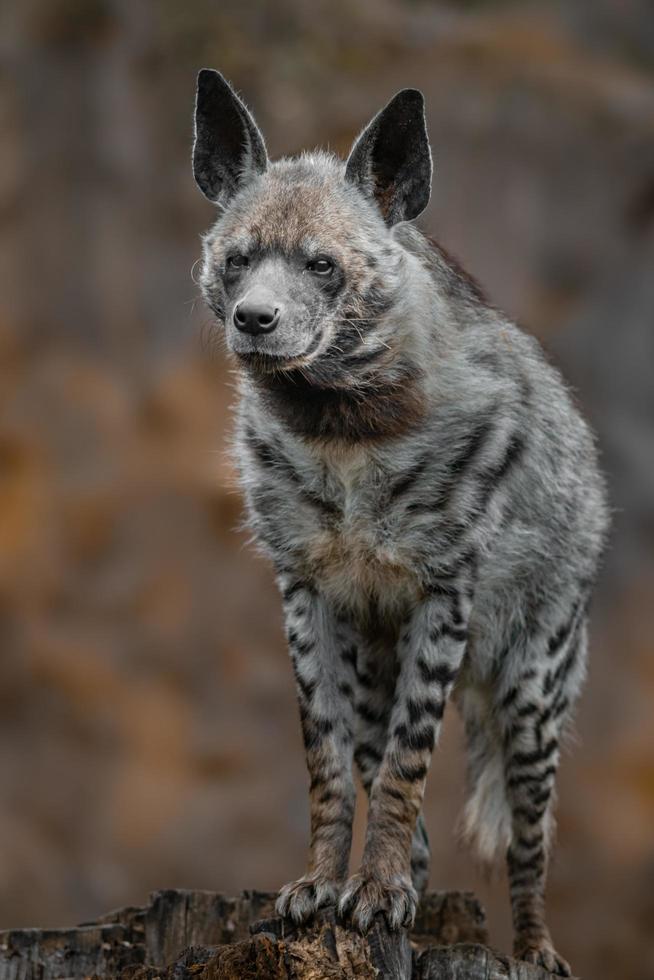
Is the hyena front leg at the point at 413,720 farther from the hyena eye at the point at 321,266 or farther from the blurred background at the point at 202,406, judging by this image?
the blurred background at the point at 202,406

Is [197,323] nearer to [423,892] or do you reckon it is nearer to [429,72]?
[429,72]

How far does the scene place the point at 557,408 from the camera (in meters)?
5.68

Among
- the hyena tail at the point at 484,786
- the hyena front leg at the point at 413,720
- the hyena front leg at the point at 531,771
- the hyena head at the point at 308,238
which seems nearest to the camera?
the hyena head at the point at 308,238

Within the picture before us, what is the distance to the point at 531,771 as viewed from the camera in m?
5.70

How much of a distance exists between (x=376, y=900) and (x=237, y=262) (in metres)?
1.89

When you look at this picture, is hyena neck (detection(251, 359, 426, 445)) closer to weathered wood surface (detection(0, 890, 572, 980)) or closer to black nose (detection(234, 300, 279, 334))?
A: black nose (detection(234, 300, 279, 334))

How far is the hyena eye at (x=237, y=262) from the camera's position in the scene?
473cm

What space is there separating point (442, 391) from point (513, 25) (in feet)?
19.6

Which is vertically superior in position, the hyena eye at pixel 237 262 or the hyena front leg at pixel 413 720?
the hyena eye at pixel 237 262

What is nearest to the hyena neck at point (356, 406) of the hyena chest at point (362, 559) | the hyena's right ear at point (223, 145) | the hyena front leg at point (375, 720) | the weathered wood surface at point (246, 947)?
the hyena chest at point (362, 559)

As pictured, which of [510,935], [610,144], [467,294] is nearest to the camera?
[467,294]

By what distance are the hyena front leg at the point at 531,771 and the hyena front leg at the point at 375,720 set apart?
13.3 inches

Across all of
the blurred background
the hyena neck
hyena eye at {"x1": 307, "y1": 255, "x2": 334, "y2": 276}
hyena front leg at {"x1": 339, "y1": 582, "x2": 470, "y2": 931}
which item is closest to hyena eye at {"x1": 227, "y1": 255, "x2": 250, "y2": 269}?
hyena eye at {"x1": 307, "y1": 255, "x2": 334, "y2": 276}

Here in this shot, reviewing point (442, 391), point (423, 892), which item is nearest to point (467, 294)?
point (442, 391)
